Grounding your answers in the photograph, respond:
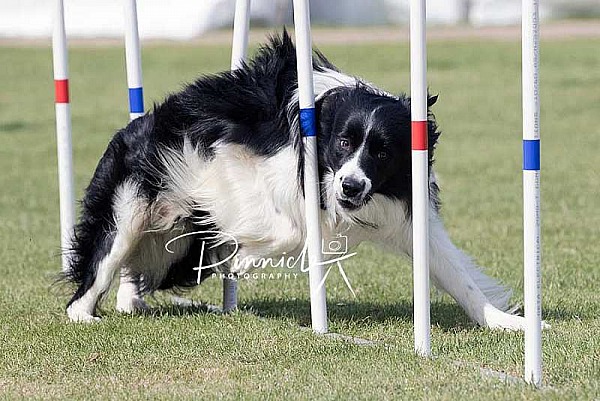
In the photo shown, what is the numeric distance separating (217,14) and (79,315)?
32.0 m

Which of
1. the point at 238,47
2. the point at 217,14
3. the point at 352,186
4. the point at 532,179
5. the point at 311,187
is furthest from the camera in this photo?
the point at 217,14

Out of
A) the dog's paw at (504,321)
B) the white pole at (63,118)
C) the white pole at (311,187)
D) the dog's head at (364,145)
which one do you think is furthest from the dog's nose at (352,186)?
the white pole at (63,118)

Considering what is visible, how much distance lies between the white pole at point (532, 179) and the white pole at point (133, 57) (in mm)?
3345

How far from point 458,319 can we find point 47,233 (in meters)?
5.13

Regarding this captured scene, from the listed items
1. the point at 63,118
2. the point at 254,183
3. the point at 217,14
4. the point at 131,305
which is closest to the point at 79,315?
the point at 131,305

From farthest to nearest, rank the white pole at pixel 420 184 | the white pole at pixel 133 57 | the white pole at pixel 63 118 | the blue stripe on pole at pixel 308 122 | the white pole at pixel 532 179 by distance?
the white pole at pixel 63 118 → the white pole at pixel 133 57 → the blue stripe on pole at pixel 308 122 → the white pole at pixel 420 184 → the white pole at pixel 532 179

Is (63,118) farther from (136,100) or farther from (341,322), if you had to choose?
(341,322)

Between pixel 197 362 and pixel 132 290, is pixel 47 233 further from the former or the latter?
pixel 197 362

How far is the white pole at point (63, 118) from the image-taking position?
7.52 m

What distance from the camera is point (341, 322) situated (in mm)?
6520

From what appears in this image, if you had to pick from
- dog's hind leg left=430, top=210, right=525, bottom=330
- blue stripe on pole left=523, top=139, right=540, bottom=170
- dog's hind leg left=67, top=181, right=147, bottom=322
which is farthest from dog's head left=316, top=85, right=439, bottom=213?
blue stripe on pole left=523, top=139, right=540, bottom=170

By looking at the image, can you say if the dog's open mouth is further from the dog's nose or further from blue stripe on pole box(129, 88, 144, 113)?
blue stripe on pole box(129, 88, 144, 113)

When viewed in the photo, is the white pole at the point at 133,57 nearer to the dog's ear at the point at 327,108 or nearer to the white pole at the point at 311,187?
the dog's ear at the point at 327,108

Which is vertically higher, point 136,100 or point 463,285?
point 136,100
